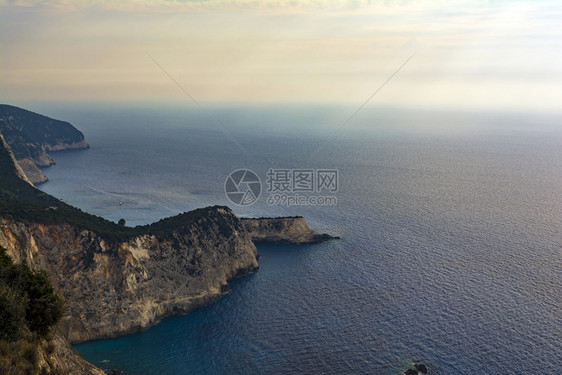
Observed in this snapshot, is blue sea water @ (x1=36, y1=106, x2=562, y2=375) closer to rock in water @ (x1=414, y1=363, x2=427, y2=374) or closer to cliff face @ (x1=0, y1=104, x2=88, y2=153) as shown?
rock in water @ (x1=414, y1=363, x2=427, y2=374)

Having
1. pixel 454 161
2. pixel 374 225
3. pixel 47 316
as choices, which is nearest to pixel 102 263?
pixel 47 316

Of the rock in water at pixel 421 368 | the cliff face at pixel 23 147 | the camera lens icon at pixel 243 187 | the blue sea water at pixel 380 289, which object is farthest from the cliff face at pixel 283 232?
the cliff face at pixel 23 147

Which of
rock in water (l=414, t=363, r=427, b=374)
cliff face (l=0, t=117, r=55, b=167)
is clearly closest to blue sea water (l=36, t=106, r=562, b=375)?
rock in water (l=414, t=363, r=427, b=374)

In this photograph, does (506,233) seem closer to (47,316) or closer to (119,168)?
(47,316)

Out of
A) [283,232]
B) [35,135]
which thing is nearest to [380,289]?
[283,232]

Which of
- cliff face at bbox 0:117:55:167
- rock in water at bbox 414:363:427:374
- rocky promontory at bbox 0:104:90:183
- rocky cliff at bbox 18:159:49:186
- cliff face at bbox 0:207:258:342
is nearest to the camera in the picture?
rock in water at bbox 414:363:427:374

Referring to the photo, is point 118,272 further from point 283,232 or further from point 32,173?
point 32,173
